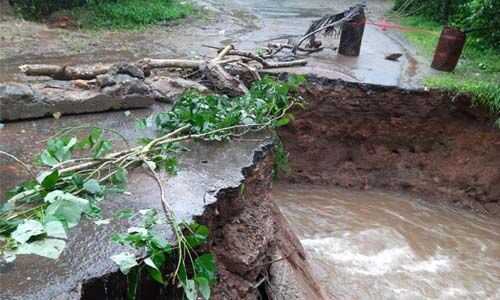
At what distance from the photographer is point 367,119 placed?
5.88m

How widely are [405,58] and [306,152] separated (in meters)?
2.38

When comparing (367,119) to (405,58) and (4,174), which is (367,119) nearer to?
(405,58)

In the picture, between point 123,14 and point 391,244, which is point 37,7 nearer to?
point 123,14

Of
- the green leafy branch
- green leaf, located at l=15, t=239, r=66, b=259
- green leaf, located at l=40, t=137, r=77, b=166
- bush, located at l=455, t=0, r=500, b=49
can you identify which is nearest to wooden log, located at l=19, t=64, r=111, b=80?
the green leafy branch

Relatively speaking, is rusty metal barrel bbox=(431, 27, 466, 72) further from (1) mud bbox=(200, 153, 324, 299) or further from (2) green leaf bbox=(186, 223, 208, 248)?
(2) green leaf bbox=(186, 223, 208, 248)

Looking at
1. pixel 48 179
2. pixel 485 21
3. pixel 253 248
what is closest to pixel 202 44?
pixel 485 21

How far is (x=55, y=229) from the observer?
6.26 ft

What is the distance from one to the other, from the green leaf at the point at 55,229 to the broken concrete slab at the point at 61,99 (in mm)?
1686

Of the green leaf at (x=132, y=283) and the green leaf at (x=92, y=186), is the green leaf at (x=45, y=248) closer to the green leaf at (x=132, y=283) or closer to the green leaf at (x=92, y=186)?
the green leaf at (x=132, y=283)

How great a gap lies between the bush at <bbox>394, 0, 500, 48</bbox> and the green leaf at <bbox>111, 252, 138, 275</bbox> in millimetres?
6656

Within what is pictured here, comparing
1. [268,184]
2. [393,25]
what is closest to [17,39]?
[268,184]

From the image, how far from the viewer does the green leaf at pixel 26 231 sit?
186cm

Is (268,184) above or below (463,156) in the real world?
above

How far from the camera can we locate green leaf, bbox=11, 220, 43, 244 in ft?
6.10
